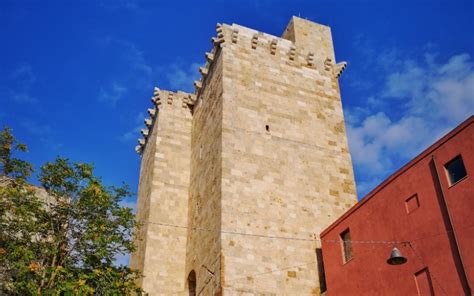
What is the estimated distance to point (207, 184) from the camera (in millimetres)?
17375

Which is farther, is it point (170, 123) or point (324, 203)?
point (170, 123)

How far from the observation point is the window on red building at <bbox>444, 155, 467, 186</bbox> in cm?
1095

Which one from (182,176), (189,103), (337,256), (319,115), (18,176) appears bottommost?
(337,256)

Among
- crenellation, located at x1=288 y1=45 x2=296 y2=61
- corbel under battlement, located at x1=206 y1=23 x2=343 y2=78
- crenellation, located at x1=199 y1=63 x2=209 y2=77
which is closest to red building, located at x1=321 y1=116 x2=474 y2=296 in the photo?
crenellation, located at x1=288 y1=45 x2=296 y2=61

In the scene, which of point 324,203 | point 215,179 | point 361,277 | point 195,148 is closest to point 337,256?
point 361,277

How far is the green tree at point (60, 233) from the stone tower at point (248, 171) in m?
3.15

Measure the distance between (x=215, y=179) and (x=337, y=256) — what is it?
4502mm

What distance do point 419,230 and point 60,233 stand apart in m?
8.30

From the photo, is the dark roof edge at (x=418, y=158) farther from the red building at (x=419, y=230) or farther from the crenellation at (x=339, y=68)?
the crenellation at (x=339, y=68)

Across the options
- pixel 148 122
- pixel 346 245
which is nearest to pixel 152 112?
pixel 148 122

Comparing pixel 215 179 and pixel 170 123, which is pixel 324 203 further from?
pixel 170 123

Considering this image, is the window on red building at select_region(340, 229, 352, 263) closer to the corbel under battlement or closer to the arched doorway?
the arched doorway

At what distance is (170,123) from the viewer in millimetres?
21359

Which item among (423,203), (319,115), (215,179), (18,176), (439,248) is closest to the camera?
(439,248)
